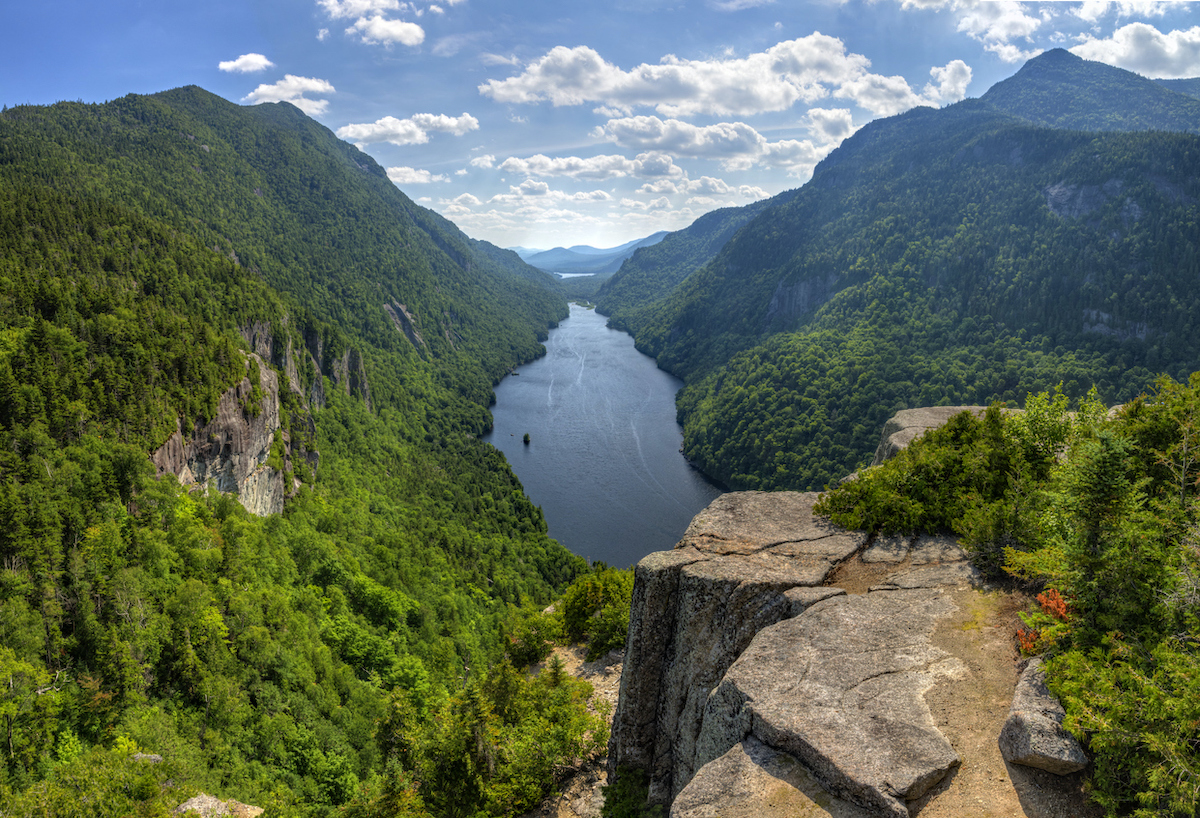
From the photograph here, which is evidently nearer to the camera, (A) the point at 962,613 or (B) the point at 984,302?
(A) the point at 962,613

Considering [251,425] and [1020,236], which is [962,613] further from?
[1020,236]

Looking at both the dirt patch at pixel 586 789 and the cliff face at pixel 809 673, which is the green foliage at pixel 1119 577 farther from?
the dirt patch at pixel 586 789

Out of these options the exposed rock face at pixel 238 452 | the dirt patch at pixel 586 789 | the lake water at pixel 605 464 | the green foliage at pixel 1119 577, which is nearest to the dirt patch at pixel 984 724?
the green foliage at pixel 1119 577

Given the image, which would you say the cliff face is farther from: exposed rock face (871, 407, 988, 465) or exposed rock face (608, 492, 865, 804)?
exposed rock face (871, 407, 988, 465)

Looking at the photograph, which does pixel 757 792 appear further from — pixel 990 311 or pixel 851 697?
pixel 990 311

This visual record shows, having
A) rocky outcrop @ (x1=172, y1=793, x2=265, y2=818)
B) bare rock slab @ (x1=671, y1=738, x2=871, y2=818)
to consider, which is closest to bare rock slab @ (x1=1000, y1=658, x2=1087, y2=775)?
bare rock slab @ (x1=671, y1=738, x2=871, y2=818)

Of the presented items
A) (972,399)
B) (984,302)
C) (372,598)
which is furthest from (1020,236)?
(372,598)

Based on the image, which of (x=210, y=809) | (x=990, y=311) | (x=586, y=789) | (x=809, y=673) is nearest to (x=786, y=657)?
(x=809, y=673)

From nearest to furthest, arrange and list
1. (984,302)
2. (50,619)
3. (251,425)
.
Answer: (50,619), (251,425), (984,302)
